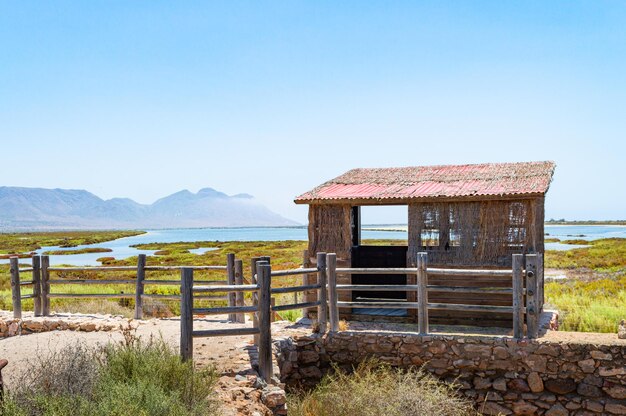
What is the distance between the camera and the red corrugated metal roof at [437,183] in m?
12.1

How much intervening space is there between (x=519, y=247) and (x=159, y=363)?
24.5 ft

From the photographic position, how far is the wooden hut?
11.9 m

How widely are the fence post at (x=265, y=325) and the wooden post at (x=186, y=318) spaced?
3.24 ft

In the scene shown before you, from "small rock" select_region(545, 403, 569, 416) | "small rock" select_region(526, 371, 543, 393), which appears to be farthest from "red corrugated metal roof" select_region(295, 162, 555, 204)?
"small rock" select_region(545, 403, 569, 416)

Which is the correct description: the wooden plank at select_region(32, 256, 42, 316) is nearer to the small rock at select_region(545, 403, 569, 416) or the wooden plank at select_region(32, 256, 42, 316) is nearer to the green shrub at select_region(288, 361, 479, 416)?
the green shrub at select_region(288, 361, 479, 416)

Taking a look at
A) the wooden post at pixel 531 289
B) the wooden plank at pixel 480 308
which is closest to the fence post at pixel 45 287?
the wooden plank at pixel 480 308

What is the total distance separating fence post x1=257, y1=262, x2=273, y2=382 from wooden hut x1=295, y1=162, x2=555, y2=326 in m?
4.22

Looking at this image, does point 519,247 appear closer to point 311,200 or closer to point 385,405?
point 311,200

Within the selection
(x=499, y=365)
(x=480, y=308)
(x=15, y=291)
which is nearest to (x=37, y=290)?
(x=15, y=291)

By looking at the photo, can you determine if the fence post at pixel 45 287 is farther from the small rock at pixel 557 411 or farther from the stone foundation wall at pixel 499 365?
the small rock at pixel 557 411

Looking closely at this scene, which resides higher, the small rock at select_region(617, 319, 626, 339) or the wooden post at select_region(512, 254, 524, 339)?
the wooden post at select_region(512, 254, 524, 339)

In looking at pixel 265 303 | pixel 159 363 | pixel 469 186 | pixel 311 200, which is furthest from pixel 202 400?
pixel 469 186

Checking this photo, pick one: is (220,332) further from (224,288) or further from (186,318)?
(224,288)

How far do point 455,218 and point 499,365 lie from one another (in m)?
3.19
